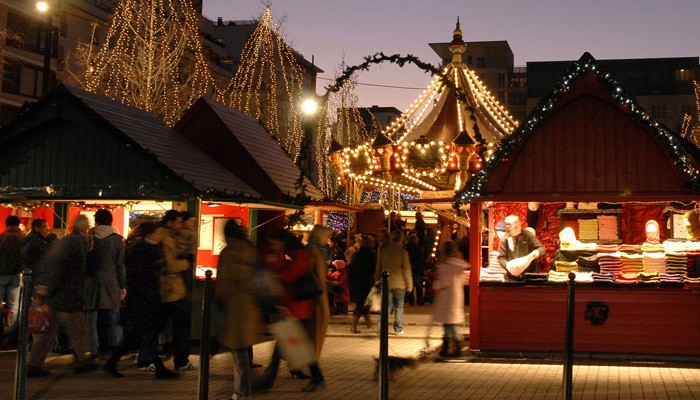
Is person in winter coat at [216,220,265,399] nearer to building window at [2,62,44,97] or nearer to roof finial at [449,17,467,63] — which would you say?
roof finial at [449,17,467,63]

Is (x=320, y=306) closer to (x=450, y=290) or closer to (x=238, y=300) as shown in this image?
(x=238, y=300)

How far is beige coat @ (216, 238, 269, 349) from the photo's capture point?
8336 millimetres

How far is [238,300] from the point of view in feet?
27.5

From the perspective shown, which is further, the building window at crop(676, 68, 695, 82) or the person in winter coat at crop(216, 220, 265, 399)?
the building window at crop(676, 68, 695, 82)

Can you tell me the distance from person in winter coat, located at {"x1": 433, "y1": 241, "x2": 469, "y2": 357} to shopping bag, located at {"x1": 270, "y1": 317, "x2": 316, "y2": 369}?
3.78 m

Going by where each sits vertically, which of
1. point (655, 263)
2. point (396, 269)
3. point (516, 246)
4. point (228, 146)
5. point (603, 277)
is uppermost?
point (228, 146)

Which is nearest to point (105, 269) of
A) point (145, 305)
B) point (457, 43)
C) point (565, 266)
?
Result: point (145, 305)

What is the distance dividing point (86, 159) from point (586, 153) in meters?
7.74

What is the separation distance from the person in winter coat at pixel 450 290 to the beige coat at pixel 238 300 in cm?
450

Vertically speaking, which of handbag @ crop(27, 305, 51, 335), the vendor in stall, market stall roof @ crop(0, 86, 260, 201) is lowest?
handbag @ crop(27, 305, 51, 335)

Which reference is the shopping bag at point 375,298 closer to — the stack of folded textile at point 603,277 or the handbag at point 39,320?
the stack of folded textile at point 603,277

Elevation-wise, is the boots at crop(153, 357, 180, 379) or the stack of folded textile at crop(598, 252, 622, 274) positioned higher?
the stack of folded textile at crop(598, 252, 622, 274)

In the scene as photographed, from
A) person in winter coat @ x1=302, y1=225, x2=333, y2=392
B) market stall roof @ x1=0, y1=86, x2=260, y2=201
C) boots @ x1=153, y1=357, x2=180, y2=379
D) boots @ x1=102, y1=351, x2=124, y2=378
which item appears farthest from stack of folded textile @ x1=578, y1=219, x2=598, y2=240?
boots @ x1=102, y1=351, x2=124, y2=378

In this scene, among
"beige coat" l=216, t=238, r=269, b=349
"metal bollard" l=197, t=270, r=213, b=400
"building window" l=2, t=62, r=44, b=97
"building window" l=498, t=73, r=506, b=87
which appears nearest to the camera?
"metal bollard" l=197, t=270, r=213, b=400
